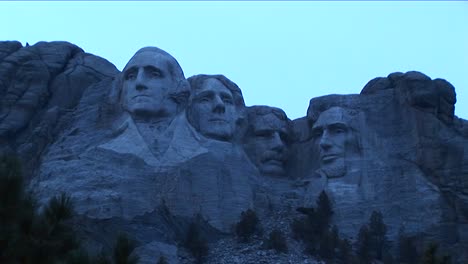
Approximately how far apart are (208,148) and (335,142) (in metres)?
2.70

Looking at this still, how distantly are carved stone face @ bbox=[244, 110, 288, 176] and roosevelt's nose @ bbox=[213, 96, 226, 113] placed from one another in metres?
1.02

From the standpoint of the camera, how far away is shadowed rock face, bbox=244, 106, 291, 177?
27.9 metres

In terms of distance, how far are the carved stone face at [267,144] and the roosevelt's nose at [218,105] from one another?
3.35 ft

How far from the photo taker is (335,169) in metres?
27.0

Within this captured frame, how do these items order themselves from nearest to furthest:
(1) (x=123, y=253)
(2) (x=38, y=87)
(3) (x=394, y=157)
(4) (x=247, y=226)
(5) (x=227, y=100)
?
(1) (x=123, y=253) < (4) (x=247, y=226) < (3) (x=394, y=157) < (2) (x=38, y=87) < (5) (x=227, y=100)

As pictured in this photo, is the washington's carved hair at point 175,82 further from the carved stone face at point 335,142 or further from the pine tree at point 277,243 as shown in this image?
the pine tree at point 277,243

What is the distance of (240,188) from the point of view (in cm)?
2606

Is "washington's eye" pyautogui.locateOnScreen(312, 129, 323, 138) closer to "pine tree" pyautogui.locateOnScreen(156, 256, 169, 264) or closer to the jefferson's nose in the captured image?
the jefferson's nose

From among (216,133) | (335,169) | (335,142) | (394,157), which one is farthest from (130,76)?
(394,157)

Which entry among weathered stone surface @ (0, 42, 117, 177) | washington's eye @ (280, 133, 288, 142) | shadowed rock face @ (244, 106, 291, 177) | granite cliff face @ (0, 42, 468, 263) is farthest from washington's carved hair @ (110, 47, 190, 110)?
washington's eye @ (280, 133, 288, 142)

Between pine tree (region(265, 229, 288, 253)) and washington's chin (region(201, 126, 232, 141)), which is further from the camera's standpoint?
washington's chin (region(201, 126, 232, 141))

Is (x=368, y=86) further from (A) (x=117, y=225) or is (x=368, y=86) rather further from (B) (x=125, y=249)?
(B) (x=125, y=249)

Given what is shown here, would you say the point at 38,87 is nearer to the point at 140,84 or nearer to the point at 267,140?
the point at 140,84

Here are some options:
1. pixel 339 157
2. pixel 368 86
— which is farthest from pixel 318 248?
pixel 368 86
